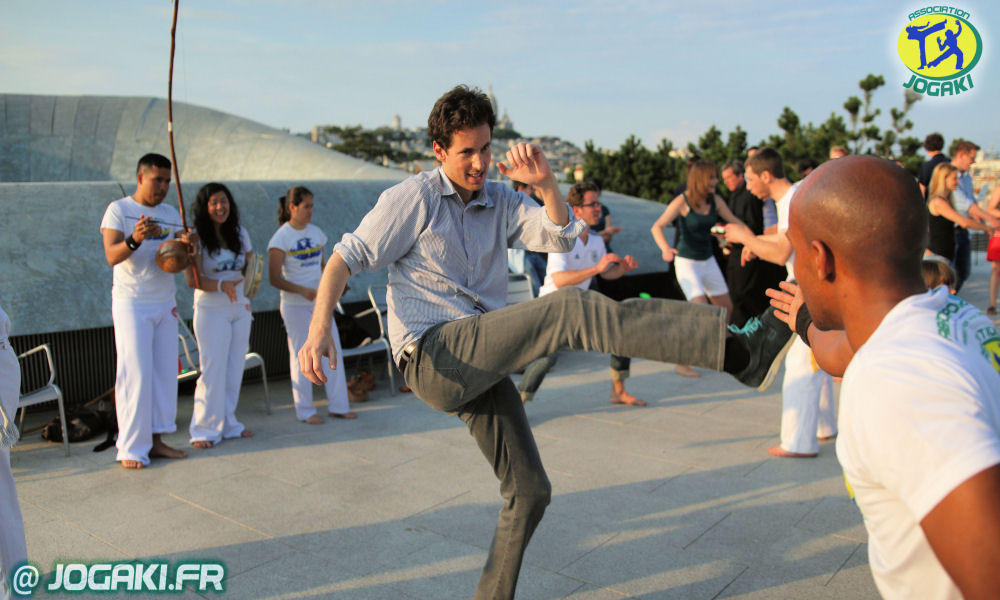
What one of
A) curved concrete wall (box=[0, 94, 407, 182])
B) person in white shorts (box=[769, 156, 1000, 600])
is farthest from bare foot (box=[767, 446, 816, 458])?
curved concrete wall (box=[0, 94, 407, 182])

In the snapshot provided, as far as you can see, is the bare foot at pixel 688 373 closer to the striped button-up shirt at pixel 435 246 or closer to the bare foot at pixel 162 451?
the bare foot at pixel 162 451

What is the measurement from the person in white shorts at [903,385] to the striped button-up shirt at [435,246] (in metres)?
1.62

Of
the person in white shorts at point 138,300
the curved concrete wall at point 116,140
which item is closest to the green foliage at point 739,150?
the curved concrete wall at point 116,140

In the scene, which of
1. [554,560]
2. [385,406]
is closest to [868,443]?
[554,560]

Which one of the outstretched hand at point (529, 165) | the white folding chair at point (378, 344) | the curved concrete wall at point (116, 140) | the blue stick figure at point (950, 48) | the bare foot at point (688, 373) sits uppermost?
the curved concrete wall at point (116, 140)

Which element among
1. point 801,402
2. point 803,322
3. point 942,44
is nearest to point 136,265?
point 803,322

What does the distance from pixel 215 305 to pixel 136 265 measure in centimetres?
79

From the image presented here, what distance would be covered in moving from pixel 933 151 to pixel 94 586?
10.6m

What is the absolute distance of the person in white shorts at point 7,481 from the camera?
130 inches

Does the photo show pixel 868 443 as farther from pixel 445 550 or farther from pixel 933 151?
pixel 933 151

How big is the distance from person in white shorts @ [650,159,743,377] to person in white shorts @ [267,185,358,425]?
328cm

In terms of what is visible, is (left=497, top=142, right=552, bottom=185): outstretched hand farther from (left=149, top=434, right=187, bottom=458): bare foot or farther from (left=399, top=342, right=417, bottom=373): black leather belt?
(left=149, top=434, right=187, bottom=458): bare foot

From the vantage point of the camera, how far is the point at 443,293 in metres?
3.18

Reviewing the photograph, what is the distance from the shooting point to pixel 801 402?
5.46 metres
